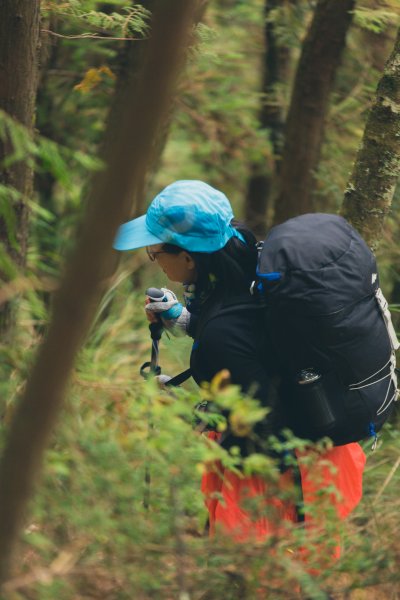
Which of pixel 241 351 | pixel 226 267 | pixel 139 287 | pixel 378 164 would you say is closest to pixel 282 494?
pixel 241 351

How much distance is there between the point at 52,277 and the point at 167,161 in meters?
3.63

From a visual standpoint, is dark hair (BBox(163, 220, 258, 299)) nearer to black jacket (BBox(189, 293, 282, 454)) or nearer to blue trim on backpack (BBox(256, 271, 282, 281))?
black jacket (BBox(189, 293, 282, 454))

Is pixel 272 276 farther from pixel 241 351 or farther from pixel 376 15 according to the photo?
pixel 376 15

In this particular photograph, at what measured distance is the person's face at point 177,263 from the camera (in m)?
3.09

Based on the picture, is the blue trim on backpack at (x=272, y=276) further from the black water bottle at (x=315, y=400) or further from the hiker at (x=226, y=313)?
the black water bottle at (x=315, y=400)

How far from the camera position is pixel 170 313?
140 inches

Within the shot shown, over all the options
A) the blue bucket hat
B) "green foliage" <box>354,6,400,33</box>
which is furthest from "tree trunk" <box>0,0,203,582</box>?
"green foliage" <box>354,6,400,33</box>

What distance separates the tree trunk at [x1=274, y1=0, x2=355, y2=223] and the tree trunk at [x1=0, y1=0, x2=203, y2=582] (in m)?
4.21

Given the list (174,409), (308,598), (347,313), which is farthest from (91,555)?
(347,313)

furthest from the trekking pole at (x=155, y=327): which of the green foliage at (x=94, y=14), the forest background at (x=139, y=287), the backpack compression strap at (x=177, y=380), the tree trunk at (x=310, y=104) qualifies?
the tree trunk at (x=310, y=104)

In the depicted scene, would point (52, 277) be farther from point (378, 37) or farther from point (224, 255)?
point (224, 255)

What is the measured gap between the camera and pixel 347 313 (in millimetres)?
2809

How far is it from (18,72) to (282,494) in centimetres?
246

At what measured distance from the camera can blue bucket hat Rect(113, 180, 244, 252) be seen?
9.78 ft
